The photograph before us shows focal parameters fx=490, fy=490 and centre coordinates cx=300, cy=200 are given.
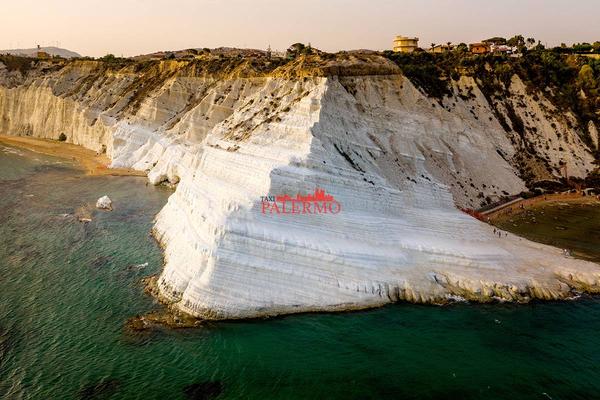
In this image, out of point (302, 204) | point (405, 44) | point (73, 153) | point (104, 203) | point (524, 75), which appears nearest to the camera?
point (302, 204)

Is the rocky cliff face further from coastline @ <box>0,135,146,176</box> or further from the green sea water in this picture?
coastline @ <box>0,135,146,176</box>

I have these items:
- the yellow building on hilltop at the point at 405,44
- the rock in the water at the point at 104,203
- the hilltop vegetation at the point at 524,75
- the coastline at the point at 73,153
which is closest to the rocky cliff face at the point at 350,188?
the hilltop vegetation at the point at 524,75

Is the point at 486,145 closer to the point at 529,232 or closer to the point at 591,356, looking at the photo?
the point at 529,232

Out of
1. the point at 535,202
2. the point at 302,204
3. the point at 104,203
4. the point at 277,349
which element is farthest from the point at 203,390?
the point at 535,202

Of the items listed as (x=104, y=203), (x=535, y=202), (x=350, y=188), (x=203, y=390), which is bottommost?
(x=203, y=390)

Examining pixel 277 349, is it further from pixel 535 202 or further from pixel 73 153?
pixel 73 153

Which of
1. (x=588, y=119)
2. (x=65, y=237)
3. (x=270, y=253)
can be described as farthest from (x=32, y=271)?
(x=588, y=119)

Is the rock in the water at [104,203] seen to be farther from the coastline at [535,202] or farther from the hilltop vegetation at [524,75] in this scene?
the hilltop vegetation at [524,75]
